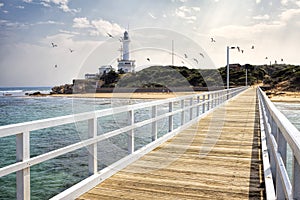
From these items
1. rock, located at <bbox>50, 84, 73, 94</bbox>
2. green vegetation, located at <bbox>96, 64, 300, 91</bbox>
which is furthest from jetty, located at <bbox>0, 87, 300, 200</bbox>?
rock, located at <bbox>50, 84, 73, 94</bbox>

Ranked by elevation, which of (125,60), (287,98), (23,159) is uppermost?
(125,60)

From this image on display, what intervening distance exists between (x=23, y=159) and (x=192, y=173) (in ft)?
9.03

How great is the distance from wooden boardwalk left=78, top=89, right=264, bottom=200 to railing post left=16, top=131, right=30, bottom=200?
3.33 ft

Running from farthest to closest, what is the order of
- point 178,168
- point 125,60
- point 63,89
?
point 63,89 < point 125,60 < point 178,168

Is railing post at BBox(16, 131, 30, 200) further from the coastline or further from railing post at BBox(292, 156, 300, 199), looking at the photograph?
the coastline

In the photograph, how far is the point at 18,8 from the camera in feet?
207

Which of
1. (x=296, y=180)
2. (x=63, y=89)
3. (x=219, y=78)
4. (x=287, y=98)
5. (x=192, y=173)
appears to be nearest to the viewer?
(x=296, y=180)

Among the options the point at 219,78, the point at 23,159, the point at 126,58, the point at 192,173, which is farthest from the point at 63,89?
the point at 23,159

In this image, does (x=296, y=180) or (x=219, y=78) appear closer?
(x=296, y=180)

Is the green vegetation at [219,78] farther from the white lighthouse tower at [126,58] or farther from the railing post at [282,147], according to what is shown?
the railing post at [282,147]

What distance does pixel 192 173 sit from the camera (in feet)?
16.4

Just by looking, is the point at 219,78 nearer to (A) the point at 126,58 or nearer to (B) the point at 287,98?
(B) the point at 287,98

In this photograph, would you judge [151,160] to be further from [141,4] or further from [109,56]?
[141,4]

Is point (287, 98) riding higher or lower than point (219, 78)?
lower
